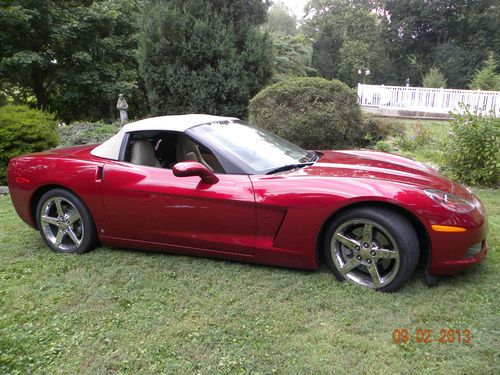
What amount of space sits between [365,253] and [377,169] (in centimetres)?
78

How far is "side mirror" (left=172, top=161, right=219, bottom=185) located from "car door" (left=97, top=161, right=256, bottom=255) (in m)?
0.07

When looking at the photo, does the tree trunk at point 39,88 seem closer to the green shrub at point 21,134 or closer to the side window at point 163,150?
the green shrub at point 21,134

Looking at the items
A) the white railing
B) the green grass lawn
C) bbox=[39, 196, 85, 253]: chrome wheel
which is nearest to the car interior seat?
the green grass lawn

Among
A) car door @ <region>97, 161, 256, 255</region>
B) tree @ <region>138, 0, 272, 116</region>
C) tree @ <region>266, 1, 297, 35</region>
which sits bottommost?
car door @ <region>97, 161, 256, 255</region>

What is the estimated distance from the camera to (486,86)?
2519cm

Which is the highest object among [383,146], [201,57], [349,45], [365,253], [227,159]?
[349,45]

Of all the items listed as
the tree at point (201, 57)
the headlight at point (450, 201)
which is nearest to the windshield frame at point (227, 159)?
the headlight at point (450, 201)

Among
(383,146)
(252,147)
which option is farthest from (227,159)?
(383,146)

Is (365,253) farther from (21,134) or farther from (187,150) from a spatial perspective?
(21,134)

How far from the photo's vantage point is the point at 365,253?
106 inches

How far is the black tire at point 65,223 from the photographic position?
140 inches

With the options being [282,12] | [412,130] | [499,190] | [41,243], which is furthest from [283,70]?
[282,12]

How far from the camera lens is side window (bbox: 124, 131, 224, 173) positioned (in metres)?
3.45

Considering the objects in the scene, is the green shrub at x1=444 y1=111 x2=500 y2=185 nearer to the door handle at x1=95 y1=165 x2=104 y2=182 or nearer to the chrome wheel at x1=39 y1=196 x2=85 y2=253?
the door handle at x1=95 y1=165 x2=104 y2=182
